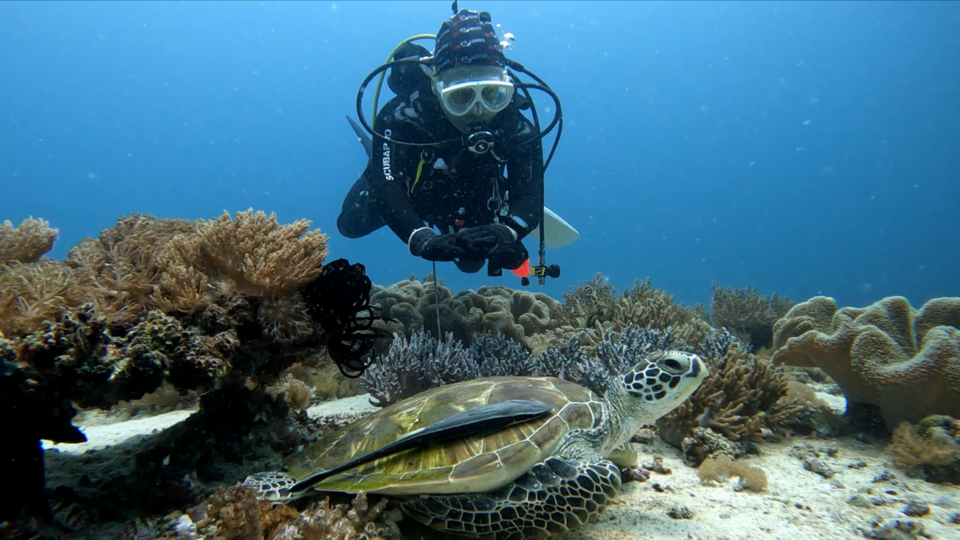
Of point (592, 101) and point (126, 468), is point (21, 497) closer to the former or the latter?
point (126, 468)

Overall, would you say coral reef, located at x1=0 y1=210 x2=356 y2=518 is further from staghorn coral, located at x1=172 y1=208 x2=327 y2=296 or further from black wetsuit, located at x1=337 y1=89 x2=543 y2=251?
black wetsuit, located at x1=337 y1=89 x2=543 y2=251

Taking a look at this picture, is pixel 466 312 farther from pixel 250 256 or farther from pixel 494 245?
pixel 250 256

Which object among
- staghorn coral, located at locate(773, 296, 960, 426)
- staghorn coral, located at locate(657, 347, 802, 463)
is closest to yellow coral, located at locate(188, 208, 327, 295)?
staghorn coral, located at locate(657, 347, 802, 463)

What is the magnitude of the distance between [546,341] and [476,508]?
351cm

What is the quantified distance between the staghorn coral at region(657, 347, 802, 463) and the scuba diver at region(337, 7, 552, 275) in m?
2.73

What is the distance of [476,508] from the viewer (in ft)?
7.08

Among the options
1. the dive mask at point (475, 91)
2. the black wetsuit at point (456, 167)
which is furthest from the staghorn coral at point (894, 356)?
the dive mask at point (475, 91)

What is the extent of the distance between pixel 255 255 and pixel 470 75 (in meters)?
4.14

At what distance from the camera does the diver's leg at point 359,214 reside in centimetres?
709

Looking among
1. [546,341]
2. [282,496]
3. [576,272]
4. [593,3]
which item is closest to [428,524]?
[282,496]

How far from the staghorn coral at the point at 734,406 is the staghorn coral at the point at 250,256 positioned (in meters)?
3.21

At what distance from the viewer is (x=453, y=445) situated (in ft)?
7.69

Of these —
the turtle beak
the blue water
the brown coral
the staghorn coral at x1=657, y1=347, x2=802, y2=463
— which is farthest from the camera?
the blue water

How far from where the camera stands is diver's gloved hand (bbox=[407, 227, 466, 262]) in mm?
4270
